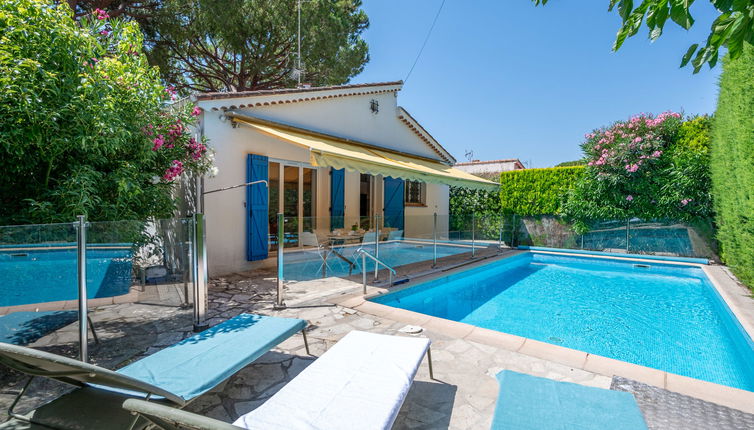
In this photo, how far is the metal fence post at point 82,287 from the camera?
155 inches

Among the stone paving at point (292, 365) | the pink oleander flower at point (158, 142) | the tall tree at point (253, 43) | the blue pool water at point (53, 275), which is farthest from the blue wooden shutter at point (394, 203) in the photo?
the blue pool water at point (53, 275)

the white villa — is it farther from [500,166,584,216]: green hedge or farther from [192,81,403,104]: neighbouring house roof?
[500,166,584,216]: green hedge

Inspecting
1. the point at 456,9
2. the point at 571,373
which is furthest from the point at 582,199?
the point at 571,373

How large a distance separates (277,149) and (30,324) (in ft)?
29.1

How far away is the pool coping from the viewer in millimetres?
3869

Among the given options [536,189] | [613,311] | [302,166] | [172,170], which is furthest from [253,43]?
[613,311]

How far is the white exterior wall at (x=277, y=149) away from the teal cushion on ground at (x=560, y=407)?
7999 millimetres

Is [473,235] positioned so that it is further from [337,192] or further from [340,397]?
[340,397]

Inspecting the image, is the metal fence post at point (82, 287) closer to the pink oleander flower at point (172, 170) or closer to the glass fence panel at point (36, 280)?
the glass fence panel at point (36, 280)

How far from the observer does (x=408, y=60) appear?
17.0 metres

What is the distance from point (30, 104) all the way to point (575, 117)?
27317 mm

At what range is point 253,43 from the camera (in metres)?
18.5

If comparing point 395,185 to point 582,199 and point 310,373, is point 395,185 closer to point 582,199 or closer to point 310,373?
point 582,199

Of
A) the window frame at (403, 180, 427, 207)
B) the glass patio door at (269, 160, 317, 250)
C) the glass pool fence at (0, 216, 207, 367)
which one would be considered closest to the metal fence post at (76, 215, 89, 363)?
the glass pool fence at (0, 216, 207, 367)
